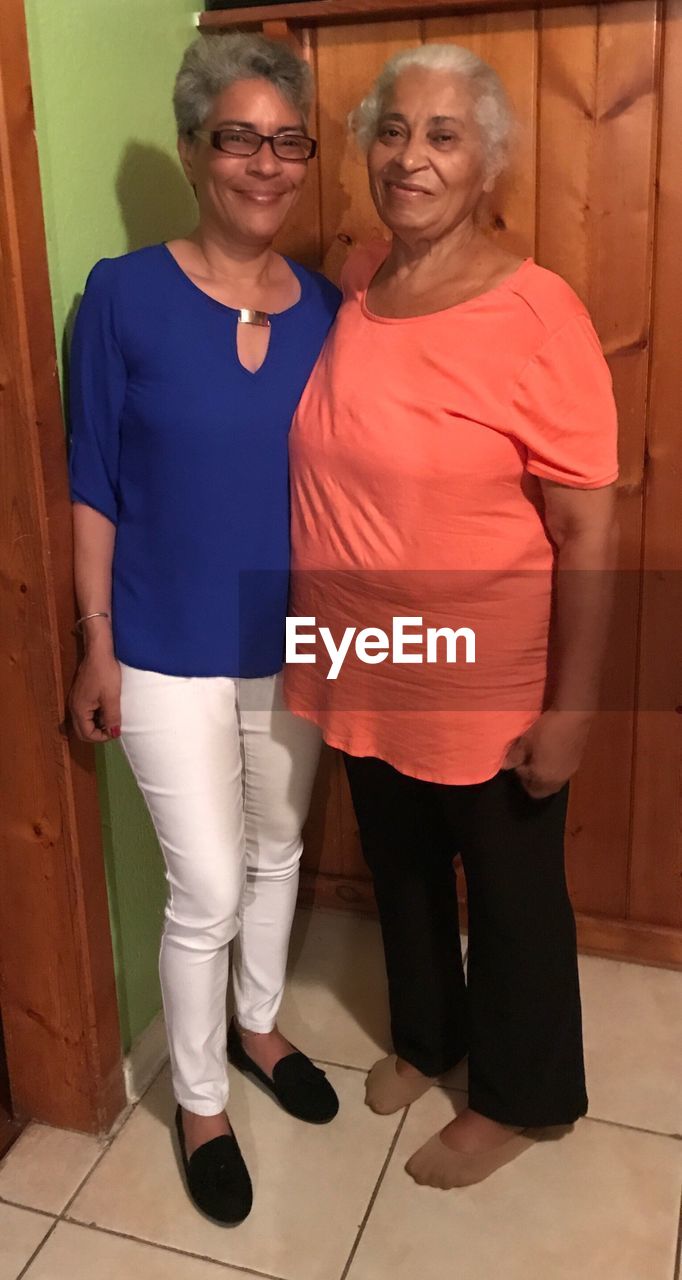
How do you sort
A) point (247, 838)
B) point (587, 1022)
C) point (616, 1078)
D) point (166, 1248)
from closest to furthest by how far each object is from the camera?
point (166, 1248)
point (247, 838)
point (616, 1078)
point (587, 1022)

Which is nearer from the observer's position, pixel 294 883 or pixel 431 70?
pixel 431 70

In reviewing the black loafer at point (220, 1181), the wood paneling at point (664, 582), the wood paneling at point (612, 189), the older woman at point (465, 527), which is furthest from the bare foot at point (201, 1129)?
the wood paneling at point (612, 189)

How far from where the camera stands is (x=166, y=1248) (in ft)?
4.88

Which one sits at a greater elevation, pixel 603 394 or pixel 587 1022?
pixel 603 394

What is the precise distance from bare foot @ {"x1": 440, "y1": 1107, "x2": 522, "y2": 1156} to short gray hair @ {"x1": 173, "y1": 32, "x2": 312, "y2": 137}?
4.46 feet

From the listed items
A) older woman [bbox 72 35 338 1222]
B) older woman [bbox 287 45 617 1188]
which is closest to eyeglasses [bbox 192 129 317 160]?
older woman [bbox 72 35 338 1222]

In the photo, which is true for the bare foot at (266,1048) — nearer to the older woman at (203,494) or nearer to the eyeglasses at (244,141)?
the older woman at (203,494)

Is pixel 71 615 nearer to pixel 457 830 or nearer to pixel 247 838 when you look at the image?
pixel 247 838

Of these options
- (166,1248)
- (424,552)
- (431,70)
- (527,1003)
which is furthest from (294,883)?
(431,70)

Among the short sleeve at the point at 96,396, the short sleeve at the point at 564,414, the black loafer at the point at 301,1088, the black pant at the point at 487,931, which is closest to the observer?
the short sleeve at the point at 564,414

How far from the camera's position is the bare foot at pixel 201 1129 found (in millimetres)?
1570

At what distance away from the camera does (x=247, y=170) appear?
4.29 feet

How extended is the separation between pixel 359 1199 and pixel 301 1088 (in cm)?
19

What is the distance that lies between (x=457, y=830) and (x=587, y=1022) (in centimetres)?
64
